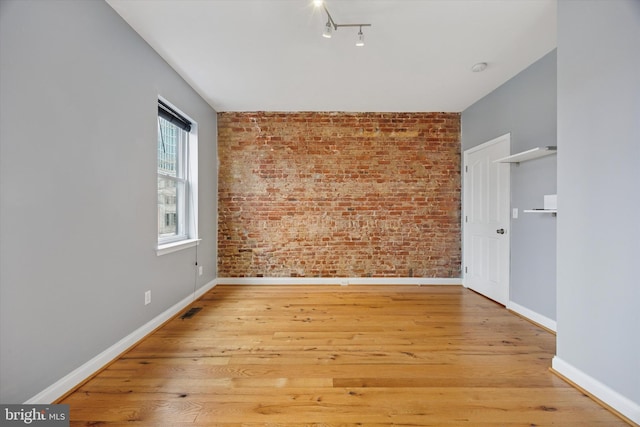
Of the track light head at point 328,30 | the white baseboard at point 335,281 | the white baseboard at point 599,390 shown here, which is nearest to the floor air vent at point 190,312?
the white baseboard at point 335,281

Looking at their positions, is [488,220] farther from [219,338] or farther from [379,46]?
[219,338]

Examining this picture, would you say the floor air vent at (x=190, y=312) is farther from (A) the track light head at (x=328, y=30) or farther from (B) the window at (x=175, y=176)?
(A) the track light head at (x=328, y=30)

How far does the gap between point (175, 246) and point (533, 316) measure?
384 centimetres

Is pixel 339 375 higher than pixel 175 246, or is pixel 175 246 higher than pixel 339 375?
pixel 175 246

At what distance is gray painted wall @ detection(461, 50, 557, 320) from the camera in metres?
2.64

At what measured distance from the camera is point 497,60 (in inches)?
109

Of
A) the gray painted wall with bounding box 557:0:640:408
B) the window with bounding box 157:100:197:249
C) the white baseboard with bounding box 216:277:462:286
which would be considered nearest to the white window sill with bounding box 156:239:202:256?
the window with bounding box 157:100:197:249

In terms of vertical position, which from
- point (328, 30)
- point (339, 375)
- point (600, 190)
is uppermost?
point (328, 30)

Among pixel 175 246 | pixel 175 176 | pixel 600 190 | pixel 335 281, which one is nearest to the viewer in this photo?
pixel 600 190

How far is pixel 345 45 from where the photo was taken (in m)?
2.50

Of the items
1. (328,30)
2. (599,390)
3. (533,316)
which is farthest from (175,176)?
(533,316)

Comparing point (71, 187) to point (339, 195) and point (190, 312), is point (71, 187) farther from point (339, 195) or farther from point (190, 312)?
point (339, 195)

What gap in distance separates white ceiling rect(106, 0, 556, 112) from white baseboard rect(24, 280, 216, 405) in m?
2.57

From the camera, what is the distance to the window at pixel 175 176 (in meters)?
3.09
